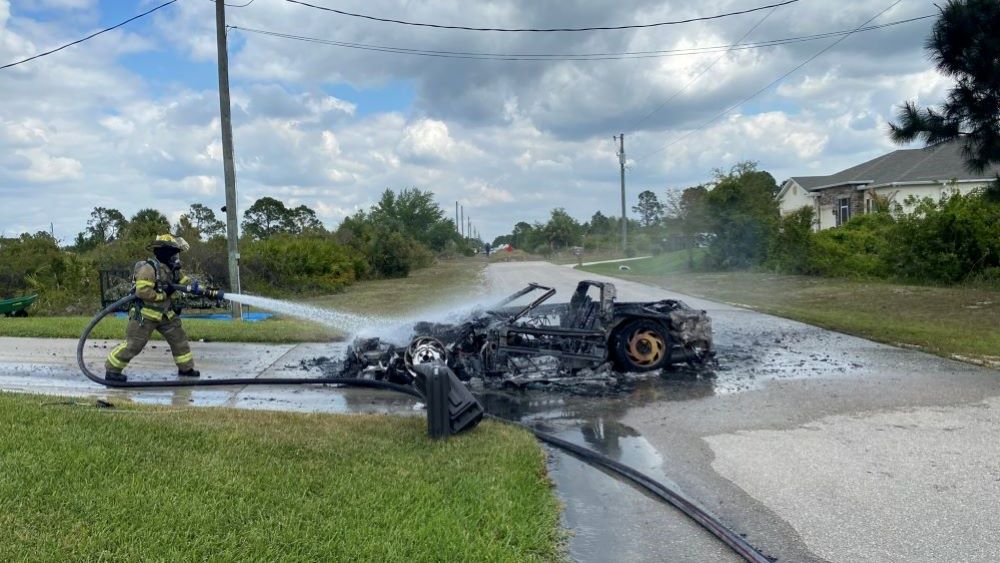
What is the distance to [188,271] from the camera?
22047 millimetres

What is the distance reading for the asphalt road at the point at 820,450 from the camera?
4586 millimetres

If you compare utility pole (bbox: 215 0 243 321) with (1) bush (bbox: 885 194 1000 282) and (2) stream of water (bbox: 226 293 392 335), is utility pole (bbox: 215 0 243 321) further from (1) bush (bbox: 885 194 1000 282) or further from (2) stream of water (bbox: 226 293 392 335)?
(1) bush (bbox: 885 194 1000 282)

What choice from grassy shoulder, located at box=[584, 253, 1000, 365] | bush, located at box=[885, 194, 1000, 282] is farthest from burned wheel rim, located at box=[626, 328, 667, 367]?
bush, located at box=[885, 194, 1000, 282]

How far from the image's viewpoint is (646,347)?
33.5ft

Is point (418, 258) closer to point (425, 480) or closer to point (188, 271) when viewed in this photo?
point (188, 271)

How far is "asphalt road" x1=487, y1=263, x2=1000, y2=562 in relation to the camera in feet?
15.0

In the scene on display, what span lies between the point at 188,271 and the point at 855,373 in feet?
60.1

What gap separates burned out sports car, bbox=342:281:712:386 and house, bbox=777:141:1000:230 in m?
24.9

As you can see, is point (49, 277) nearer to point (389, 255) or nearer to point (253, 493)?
point (389, 255)

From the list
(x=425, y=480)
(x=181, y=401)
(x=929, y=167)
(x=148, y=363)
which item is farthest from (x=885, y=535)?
(x=929, y=167)

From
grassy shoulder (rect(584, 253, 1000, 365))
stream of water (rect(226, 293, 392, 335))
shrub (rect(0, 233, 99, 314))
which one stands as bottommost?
grassy shoulder (rect(584, 253, 1000, 365))

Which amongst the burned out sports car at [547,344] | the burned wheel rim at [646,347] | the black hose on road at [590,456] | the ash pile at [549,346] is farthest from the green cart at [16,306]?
the burned wheel rim at [646,347]

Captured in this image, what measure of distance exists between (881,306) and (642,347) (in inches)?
459

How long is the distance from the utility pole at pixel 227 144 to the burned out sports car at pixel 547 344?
841 centimetres
